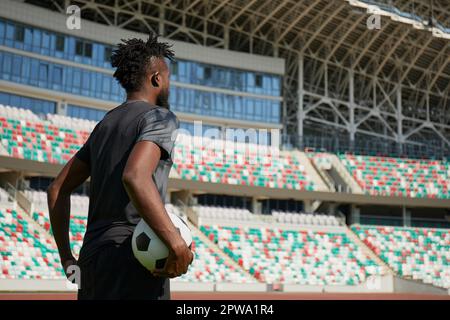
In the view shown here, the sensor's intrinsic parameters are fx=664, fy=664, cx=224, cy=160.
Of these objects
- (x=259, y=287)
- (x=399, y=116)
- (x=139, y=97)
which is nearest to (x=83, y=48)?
(x=259, y=287)

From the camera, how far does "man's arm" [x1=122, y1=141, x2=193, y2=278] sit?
2971 millimetres

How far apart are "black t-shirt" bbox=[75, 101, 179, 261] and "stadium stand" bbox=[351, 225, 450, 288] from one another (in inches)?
1352

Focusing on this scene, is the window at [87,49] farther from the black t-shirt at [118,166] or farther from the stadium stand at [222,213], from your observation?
the black t-shirt at [118,166]

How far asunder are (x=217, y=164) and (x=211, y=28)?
431 inches

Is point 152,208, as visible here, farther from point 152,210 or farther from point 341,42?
point 341,42

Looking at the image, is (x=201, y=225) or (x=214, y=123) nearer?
(x=201, y=225)

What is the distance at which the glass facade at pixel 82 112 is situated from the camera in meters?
41.6

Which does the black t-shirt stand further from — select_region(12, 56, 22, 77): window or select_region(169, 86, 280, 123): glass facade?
select_region(169, 86, 280, 123): glass facade

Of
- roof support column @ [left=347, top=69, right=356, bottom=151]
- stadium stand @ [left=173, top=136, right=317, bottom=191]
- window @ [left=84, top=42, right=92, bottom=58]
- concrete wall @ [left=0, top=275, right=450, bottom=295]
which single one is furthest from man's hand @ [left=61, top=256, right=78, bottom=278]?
roof support column @ [left=347, top=69, right=356, bottom=151]

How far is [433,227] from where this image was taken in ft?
149

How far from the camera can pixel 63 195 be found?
366cm
